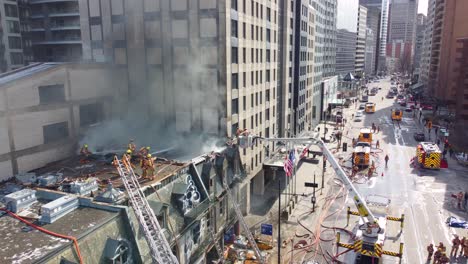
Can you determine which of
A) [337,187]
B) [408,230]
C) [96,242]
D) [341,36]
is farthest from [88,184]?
[341,36]

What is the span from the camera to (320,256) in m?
23.6

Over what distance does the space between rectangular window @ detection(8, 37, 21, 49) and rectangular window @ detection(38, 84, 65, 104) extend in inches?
1428

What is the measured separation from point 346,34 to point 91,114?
10790cm

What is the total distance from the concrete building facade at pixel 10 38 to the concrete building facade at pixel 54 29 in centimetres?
276

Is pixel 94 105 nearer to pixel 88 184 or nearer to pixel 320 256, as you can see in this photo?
pixel 88 184

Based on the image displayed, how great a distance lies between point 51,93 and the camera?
23.9 m

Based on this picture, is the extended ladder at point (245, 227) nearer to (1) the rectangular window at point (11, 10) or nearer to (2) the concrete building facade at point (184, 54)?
(2) the concrete building facade at point (184, 54)

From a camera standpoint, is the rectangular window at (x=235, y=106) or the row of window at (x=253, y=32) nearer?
the row of window at (x=253, y=32)

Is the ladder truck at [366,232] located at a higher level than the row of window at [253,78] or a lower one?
lower

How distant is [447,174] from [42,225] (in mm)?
41382

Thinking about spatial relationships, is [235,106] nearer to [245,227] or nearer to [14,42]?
[245,227]

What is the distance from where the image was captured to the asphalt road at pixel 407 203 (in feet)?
80.6

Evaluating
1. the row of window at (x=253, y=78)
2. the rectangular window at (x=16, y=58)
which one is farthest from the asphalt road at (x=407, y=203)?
the rectangular window at (x=16, y=58)

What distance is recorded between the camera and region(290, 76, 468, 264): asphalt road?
2458 centimetres
